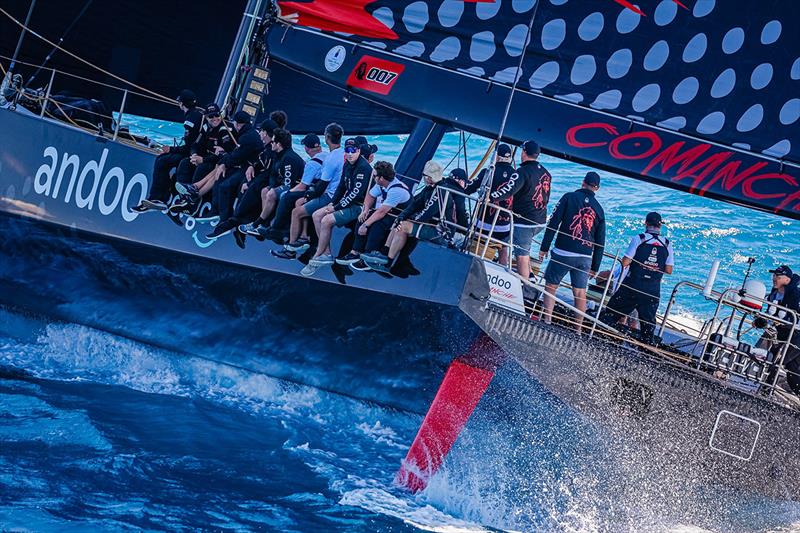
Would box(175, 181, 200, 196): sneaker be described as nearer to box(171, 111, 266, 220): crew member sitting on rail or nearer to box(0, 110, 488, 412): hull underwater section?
box(171, 111, 266, 220): crew member sitting on rail

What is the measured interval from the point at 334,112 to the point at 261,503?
5.66 metres

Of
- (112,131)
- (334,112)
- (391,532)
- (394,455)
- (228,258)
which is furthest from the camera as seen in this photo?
(334,112)

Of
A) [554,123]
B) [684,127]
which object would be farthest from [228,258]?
[684,127]

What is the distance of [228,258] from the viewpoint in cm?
772

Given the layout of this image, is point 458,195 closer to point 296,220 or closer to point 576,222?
point 576,222

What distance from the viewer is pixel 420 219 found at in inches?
274

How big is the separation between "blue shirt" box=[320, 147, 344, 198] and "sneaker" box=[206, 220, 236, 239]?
793 millimetres

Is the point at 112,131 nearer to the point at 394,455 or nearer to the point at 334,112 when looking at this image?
the point at 334,112

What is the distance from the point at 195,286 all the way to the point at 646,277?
3.31 metres

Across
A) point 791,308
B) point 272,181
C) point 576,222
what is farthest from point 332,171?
point 791,308

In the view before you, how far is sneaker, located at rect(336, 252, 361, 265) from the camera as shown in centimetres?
713

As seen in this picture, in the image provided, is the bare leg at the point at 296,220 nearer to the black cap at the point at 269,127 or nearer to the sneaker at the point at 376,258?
the sneaker at the point at 376,258

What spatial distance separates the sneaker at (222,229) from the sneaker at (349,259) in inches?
38.4

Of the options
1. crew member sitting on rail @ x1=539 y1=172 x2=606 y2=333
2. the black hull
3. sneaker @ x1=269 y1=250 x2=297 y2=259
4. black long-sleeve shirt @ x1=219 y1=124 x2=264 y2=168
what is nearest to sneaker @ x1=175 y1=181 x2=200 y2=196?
black long-sleeve shirt @ x1=219 y1=124 x2=264 y2=168
